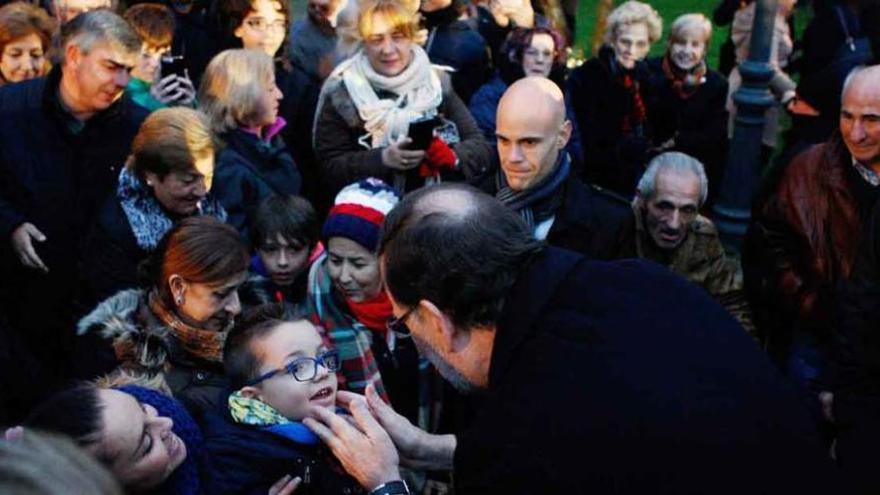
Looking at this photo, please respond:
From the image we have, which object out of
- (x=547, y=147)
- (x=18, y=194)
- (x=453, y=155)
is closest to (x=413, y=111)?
(x=453, y=155)

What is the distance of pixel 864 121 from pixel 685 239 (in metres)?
0.79

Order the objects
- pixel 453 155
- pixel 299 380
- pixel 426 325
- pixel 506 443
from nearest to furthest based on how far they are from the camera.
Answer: pixel 506 443
pixel 426 325
pixel 299 380
pixel 453 155

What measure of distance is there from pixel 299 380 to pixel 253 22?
312 centimetres

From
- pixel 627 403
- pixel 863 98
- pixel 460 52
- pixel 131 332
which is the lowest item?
pixel 131 332

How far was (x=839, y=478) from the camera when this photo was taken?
84.0 inches

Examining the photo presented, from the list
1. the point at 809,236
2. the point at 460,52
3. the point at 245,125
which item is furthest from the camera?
the point at 460,52

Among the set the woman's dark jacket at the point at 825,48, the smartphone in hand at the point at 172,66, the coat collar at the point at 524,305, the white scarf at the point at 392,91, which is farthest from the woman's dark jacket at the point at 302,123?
the coat collar at the point at 524,305

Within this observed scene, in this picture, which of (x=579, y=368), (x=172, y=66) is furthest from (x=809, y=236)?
(x=172, y=66)

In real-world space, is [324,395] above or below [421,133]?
below

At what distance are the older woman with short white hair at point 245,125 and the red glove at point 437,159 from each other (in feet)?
1.89

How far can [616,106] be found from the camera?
19.1ft

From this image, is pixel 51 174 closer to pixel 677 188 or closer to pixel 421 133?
pixel 421 133

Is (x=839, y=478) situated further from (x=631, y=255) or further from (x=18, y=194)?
(x=18, y=194)

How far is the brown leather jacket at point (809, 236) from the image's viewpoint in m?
3.80
